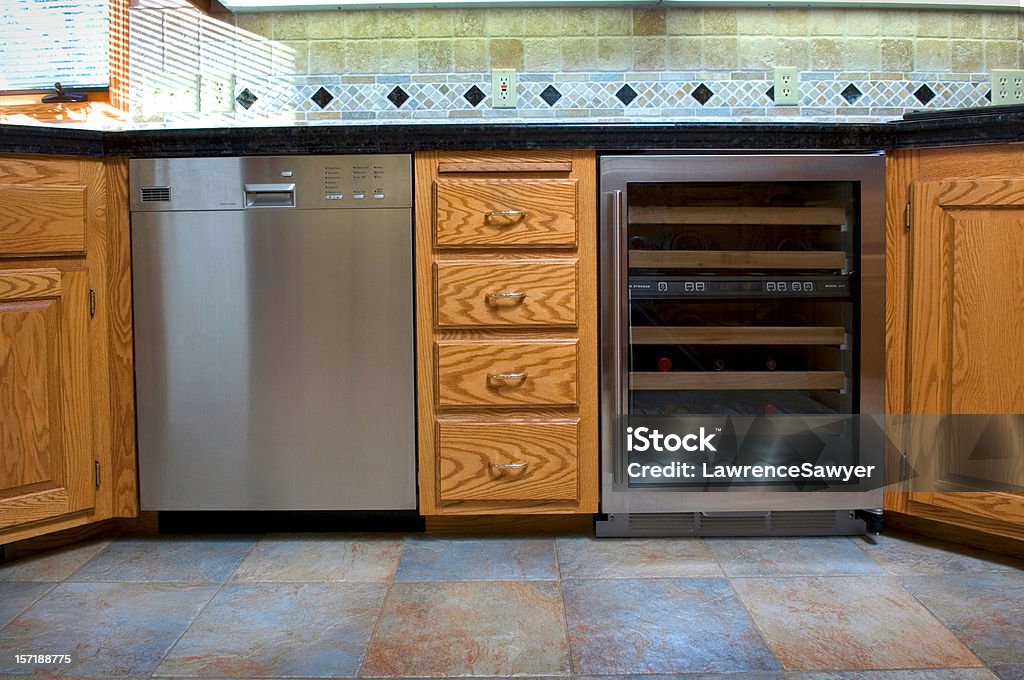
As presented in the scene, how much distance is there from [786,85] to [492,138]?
45.0 inches

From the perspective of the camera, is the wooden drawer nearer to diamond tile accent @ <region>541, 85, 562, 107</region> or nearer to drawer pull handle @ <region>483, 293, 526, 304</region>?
drawer pull handle @ <region>483, 293, 526, 304</region>

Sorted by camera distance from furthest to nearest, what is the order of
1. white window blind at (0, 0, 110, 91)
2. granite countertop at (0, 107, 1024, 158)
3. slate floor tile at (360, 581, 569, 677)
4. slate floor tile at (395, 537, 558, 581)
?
white window blind at (0, 0, 110, 91) → granite countertop at (0, 107, 1024, 158) → slate floor tile at (395, 537, 558, 581) → slate floor tile at (360, 581, 569, 677)

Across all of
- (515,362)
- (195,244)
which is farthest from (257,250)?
(515,362)

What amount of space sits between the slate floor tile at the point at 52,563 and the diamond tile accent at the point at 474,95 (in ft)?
5.21

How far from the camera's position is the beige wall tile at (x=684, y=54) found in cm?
251

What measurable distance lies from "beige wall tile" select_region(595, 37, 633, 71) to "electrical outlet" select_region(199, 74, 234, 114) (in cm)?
115

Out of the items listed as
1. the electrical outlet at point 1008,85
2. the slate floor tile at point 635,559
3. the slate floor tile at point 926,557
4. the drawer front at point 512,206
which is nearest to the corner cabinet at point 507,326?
the drawer front at point 512,206

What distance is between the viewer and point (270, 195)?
1.87 meters

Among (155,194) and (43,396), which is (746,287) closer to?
(155,194)

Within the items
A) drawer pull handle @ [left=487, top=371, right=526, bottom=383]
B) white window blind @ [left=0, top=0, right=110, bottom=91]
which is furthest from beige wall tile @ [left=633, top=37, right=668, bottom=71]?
white window blind @ [left=0, top=0, right=110, bottom=91]

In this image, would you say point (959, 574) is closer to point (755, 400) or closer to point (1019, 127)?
point (755, 400)

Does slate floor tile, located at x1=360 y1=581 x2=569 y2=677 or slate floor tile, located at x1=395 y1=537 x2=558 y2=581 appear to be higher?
slate floor tile, located at x1=395 y1=537 x2=558 y2=581

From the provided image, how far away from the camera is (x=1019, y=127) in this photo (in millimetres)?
1737

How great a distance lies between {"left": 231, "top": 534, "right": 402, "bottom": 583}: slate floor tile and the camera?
5.62 feet
